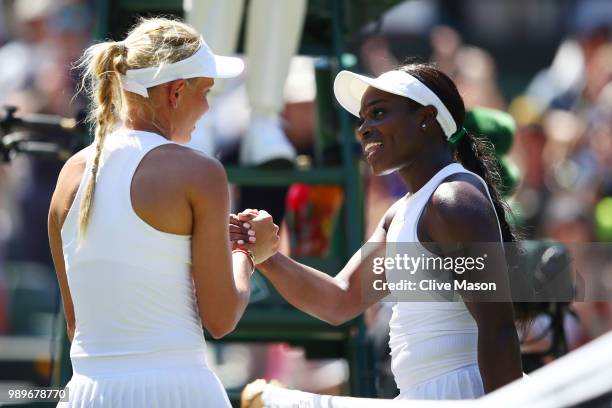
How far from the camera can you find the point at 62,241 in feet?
9.40

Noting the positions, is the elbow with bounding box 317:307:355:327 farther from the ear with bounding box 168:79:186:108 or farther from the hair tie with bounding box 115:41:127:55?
the hair tie with bounding box 115:41:127:55

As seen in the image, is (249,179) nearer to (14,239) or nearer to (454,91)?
(454,91)

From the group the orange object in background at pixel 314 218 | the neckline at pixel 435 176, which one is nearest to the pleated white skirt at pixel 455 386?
the neckline at pixel 435 176

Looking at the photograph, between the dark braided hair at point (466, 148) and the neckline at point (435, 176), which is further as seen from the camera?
the dark braided hair at point (466, 148)

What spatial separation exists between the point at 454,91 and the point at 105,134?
0.96 m

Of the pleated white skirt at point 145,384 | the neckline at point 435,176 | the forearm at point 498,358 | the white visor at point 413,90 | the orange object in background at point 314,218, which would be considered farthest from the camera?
the orange object in background at point 314,218

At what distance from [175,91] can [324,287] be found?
2.95ft

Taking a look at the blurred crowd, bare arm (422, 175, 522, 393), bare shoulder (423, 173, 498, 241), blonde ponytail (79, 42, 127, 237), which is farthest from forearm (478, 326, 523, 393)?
the blurred crowd

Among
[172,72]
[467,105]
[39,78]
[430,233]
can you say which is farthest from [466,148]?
[39,78]

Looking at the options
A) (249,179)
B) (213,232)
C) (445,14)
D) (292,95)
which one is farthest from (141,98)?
(445,14)

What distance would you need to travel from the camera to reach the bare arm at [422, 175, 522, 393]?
279 cm

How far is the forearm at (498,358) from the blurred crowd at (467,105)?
3.33m

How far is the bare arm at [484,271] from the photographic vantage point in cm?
279

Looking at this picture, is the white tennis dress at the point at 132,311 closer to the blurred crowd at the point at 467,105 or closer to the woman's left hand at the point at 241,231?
the woman's left hand at the point at 241,231
